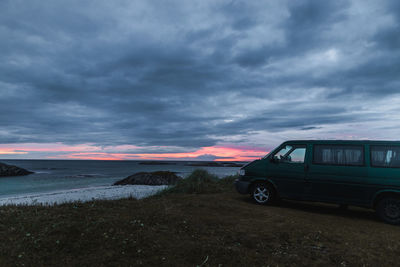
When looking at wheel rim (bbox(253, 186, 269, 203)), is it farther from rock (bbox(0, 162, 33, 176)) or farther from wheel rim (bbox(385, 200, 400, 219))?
rock (bbox(0, 162, 33, 176))

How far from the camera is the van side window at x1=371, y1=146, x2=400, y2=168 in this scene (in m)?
7.04

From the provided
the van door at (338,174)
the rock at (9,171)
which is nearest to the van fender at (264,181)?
the van door at (338,174)

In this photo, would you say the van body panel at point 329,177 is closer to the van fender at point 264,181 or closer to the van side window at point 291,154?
the van fender at point 264,181

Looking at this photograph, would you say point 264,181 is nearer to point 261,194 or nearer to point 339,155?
point 261,194

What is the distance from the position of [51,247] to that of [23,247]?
1.62ft

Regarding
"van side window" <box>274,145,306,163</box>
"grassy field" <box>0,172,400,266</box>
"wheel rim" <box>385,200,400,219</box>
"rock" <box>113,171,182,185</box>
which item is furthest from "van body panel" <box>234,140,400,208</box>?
"rock" <box>113,171,182,185</box>

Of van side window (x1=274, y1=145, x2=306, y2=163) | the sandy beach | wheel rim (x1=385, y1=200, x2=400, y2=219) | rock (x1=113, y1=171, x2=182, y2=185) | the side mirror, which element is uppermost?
van side window (x1=274, y1=145, x2=306, y2=163)

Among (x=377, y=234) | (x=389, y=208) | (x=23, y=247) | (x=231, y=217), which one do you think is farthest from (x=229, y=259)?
(x=389, y=208)

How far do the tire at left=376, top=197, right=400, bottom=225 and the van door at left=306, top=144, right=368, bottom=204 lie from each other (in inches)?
18.7

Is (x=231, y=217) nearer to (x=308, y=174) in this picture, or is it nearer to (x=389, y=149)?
(x=308, y=174)

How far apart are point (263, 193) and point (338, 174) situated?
2602 millimetres

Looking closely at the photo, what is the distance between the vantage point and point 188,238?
4.86 meters

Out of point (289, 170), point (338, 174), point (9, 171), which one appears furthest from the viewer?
point (9, 171)

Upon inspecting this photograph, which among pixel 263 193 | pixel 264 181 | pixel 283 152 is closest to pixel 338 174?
pixel 283 152
